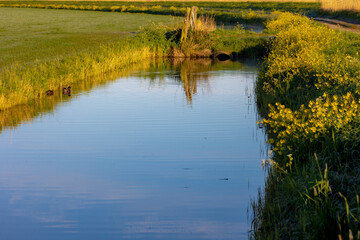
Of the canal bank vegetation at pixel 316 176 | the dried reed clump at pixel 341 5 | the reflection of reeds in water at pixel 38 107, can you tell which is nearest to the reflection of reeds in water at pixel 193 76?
the reflection of reeds in water at pixel 38 107

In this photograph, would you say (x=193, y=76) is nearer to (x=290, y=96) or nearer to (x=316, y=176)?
(x=290, y=96)

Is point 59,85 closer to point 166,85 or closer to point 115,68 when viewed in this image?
point 166,85

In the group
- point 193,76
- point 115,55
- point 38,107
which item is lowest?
point 193,76

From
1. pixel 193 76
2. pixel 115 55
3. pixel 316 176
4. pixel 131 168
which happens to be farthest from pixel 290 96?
pixel 115 55

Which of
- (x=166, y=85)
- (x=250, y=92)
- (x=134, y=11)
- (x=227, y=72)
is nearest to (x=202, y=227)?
(x=250, y=92)

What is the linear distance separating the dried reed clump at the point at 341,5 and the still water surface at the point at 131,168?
3135 cm

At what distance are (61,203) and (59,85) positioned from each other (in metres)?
10.3

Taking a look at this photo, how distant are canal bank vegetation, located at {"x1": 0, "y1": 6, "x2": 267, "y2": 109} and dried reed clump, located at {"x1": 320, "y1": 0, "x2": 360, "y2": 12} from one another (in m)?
15.8

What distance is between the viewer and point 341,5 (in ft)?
156

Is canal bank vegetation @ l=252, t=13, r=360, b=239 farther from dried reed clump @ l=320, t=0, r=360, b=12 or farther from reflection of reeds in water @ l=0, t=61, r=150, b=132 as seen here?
dried reed clump @ l=320, t=0, r=360, b=12

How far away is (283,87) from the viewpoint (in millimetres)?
13070

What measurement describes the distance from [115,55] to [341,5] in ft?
102

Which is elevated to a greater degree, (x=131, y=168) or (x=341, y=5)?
(x=341, y=5)

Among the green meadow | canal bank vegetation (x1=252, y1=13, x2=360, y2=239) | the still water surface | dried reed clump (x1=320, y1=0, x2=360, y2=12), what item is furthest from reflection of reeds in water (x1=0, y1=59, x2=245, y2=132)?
dried reed clump (x1=320, y1=0, x2=360, y2=12)
